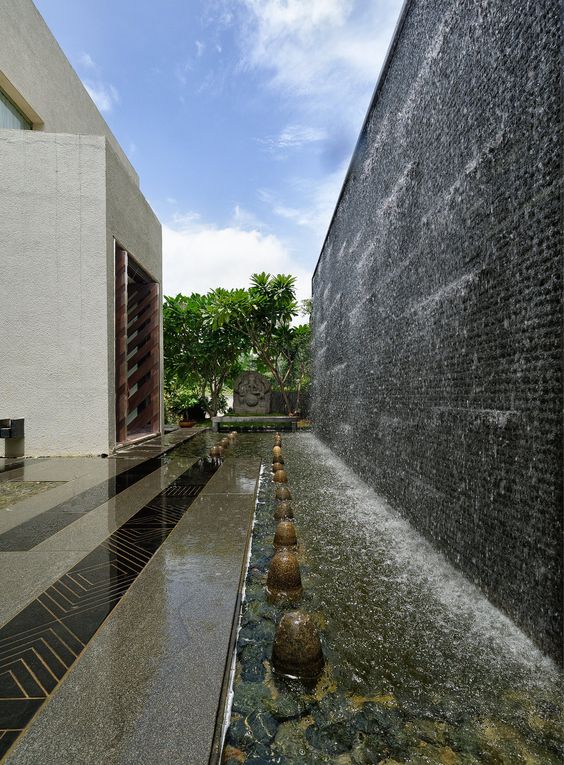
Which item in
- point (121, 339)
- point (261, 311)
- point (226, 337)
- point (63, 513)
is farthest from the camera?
point (226, 337)

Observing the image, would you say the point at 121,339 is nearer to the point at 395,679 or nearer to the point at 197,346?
the point at 395,679

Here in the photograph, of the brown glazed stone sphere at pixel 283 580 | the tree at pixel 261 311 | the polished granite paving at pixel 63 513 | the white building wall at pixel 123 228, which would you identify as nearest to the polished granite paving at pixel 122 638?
the polished granite paving at pixel 63 513

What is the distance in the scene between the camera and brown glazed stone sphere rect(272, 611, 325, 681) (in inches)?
85.9

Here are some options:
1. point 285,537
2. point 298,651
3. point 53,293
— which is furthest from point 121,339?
point 298,651

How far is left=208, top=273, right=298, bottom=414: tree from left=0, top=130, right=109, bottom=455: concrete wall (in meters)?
10.4

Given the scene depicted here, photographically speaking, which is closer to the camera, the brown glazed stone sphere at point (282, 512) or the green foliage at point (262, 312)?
the brown glazed stone sphere at point (282, 512)

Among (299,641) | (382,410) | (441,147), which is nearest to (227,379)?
(382,410)

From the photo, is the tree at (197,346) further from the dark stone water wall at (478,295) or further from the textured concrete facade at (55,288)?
the dark stone water wall at (478,295)

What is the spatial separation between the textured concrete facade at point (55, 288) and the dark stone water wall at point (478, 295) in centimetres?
692

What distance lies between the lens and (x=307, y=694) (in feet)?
6.74

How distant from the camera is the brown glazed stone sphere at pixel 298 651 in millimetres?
2182

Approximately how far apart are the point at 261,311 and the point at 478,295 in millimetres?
18165

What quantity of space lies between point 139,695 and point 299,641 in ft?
2.51

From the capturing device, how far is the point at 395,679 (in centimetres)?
217
